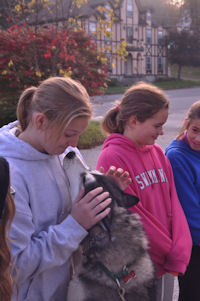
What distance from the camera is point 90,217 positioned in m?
1.81

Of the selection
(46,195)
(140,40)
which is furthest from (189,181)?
(140,40)

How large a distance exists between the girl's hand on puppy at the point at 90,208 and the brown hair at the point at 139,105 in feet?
3.46

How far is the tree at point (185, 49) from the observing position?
44.7 metres

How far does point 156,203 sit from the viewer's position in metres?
2.58

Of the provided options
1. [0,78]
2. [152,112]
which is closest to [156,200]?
[152,112]

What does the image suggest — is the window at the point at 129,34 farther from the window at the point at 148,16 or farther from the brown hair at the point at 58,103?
the brown hair at the point at 58,103

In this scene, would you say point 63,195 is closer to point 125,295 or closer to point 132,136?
point 125,295

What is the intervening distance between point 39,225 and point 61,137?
0.56m

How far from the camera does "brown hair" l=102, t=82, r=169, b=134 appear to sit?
2711 millimetres

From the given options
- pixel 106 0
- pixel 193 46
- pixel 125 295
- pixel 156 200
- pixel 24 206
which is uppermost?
pixel 106 0

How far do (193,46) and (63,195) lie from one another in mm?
47680

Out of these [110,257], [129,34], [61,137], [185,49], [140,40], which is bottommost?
[110,257]

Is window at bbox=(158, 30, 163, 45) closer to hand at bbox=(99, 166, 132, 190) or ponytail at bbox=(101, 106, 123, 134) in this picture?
ponytail at bbox=(101, 106, 123, 134)

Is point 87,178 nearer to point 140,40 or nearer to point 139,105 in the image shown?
point 139,105
